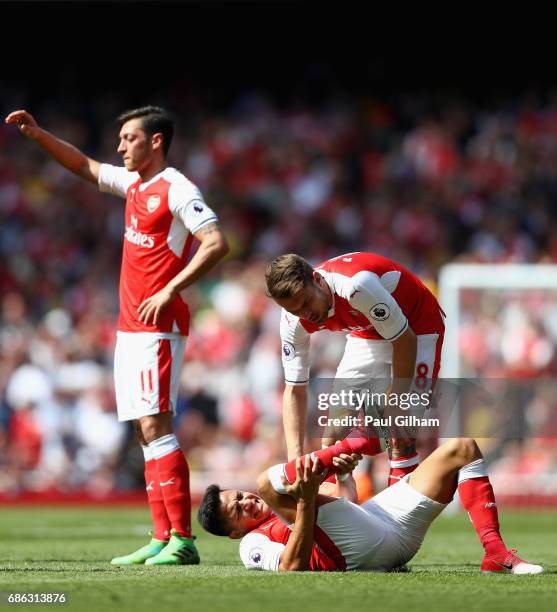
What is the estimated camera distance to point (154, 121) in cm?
761

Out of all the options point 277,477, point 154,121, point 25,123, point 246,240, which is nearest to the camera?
point 277,477

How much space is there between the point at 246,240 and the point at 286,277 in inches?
514

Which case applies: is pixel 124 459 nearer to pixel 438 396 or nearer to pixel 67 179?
pixel 67 179

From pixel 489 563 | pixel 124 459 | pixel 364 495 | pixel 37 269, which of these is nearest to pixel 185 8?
pixel 37 269

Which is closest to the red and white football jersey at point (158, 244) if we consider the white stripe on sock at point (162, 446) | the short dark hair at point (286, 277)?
the white stripe on sock at point (162, 446)

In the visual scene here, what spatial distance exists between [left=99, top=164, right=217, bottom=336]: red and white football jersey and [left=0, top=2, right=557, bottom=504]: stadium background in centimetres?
614

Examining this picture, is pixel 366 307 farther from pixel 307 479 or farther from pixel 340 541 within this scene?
pixel 340 541

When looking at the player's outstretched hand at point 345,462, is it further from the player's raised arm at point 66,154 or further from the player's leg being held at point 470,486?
the player's raised arm at point 66,154

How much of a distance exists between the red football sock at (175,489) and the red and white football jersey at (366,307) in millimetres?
901

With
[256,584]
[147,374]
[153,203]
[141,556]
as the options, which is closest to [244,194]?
[153,203]

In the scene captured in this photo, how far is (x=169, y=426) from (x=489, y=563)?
208cm

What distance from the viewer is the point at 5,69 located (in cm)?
2211

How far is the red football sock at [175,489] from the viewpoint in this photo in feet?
23.9

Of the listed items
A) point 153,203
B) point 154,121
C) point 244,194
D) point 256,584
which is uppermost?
point 244,194
